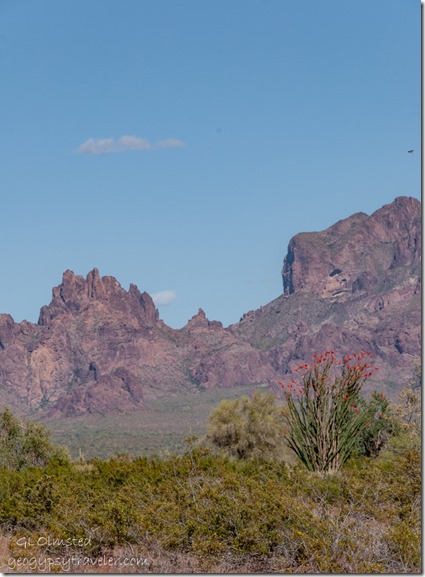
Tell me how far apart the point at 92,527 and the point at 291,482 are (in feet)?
18.3

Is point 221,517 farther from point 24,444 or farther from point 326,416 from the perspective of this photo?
point 24,444

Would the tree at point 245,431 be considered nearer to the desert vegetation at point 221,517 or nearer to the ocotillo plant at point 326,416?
the desert vegetation at point 221,517

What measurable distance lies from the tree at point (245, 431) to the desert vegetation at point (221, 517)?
19350mm

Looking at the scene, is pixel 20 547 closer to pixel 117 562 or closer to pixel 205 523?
pixel 117 562

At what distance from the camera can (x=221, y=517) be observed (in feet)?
59.9

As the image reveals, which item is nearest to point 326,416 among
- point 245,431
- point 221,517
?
point 221,517

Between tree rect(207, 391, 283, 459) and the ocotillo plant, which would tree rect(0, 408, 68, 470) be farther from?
the ocotillo plant

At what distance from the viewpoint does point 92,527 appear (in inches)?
740

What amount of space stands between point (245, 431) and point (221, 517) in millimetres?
29833

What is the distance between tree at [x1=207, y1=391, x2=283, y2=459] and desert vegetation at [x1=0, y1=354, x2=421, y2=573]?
1935cm

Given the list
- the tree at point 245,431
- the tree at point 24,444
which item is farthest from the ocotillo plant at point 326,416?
the tree at point 245,431

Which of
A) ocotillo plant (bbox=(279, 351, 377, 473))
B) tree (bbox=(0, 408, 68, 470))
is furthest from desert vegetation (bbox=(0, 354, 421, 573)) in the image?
tree (bbox=(0, 408, 68, 470))

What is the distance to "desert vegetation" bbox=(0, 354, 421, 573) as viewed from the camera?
54.1 ft

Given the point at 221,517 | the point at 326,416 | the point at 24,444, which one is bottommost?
the point at 221,517
